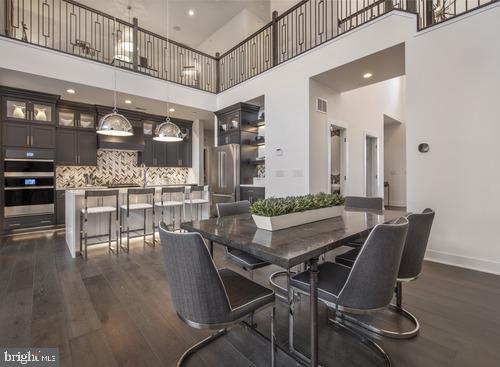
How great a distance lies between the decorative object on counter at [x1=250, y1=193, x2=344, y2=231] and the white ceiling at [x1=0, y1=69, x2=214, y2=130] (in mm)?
4850

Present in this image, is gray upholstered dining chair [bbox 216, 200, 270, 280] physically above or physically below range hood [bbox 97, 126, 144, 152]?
below

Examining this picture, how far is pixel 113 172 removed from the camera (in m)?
6.64

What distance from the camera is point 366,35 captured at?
12.4ft

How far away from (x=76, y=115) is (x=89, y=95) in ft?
3.25

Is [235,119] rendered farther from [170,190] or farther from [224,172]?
[170,190]

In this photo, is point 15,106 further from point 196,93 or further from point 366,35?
point 366,35

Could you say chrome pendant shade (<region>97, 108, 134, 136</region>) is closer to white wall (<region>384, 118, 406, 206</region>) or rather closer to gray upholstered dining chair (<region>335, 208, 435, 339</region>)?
gray upholstered dining chair (<region>335, 208, 435, 339</region>)

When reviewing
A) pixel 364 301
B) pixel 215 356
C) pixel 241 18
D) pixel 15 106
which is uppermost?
pixel 241 18

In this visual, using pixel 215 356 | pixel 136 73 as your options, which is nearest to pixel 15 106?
pixel 136 73

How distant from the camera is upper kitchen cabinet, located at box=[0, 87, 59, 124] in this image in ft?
15.8

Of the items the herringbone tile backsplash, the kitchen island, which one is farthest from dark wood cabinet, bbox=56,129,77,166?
the kitchen island

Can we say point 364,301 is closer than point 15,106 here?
Yes

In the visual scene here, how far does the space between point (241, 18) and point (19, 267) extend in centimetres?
754

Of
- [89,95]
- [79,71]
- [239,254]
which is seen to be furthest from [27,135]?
[239,254]
